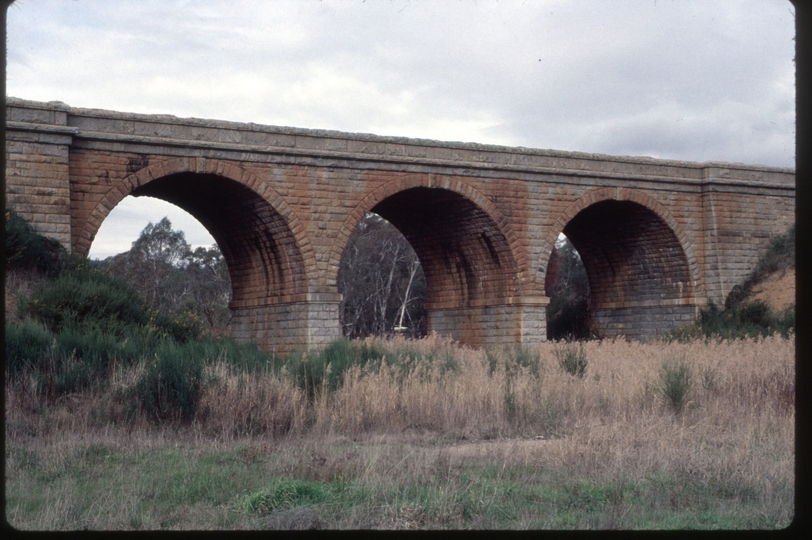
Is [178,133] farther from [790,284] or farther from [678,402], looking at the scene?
[790,284]

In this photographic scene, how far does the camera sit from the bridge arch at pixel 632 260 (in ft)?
69.8

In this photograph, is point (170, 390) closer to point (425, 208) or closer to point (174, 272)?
point (425, 208)

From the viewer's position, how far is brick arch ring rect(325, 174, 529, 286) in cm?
1767

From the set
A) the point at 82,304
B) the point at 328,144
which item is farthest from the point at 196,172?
the point at 82,304

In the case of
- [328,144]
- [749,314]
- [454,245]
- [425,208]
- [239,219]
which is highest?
[328,144]

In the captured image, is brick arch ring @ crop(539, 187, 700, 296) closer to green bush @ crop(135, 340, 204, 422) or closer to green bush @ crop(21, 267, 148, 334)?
green bush @ crop(21, 267, 148, 334)

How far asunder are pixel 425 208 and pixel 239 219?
15.3 ft

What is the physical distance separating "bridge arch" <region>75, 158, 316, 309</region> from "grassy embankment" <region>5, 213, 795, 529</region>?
3880 mm

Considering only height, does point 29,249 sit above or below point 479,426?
above

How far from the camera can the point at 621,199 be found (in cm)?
2084

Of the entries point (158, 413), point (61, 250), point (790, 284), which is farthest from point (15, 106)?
point (790, 284)

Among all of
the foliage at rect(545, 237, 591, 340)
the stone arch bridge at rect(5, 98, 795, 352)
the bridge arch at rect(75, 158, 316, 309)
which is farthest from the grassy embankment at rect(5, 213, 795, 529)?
the foliage at rect(545, 237, 591, 340)

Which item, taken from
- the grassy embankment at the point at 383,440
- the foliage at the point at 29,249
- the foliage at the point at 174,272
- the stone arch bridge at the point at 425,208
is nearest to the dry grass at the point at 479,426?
the grassy embankment at the point at 383,440

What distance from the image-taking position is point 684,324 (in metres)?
21.9
